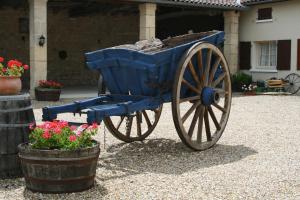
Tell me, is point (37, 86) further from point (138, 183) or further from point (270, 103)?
point (138, 183)

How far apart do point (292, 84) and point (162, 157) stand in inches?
480

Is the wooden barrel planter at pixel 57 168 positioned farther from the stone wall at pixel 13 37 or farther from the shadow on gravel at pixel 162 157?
the stone wall at pixel 13 37

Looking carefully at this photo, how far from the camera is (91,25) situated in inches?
796

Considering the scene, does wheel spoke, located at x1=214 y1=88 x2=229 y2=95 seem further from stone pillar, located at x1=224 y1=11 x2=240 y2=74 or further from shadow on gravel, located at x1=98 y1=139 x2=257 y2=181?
stone pillar, located at x1=224 y1=11 x2=240 y2=74

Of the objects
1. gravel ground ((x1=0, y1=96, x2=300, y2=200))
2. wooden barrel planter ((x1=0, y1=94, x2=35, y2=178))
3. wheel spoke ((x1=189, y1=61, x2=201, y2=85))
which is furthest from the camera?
wheel spoke ((x1=189, y1=61, x2=201, y2=85))

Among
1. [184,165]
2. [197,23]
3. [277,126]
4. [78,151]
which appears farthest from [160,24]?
[78,151]

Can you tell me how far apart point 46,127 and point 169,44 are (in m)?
3.10

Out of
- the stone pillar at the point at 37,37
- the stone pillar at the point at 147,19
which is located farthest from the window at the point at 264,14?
the stone pillar at the point at 37,37

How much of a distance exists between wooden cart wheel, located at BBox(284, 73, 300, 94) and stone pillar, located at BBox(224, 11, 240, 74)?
7.57 ft

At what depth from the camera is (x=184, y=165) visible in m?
5.83

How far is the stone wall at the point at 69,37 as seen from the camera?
18141 millimetres

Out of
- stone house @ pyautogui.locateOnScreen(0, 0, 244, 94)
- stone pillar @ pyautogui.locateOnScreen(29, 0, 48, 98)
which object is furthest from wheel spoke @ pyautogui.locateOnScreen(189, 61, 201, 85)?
stone house @ pyautogui.locateOnScreen(0, 0, 244, 94)

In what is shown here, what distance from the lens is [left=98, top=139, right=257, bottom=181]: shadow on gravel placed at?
565cm

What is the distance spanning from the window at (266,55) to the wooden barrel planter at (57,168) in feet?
49.3
